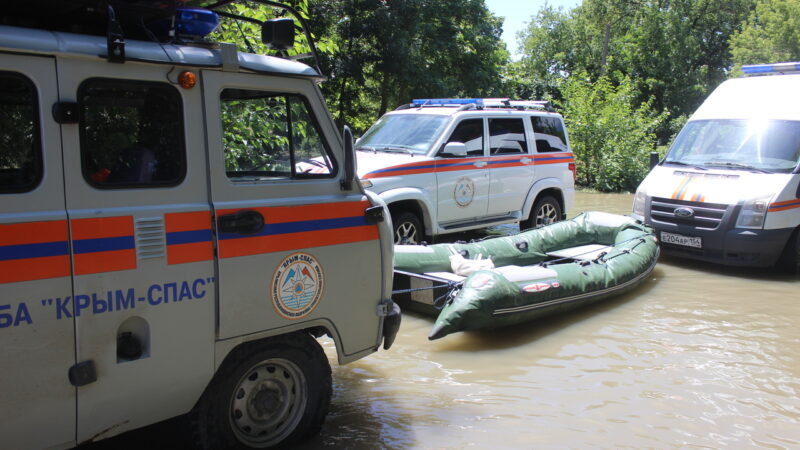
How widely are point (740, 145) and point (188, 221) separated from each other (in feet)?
29.4

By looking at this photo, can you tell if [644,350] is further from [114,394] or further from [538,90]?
[538,90]

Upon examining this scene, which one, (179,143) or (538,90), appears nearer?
(179,143)

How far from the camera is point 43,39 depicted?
3.02 metres

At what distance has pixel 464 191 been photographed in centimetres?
967

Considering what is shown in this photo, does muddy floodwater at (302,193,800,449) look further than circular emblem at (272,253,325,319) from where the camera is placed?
Yes

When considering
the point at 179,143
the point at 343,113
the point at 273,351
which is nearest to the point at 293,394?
the point at 273,351

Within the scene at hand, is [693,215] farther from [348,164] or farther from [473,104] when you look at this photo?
[348,164]

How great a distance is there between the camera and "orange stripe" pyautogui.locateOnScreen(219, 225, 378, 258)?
358cm

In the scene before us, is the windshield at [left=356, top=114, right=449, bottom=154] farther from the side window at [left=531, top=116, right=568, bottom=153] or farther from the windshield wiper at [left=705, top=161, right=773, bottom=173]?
the windshield wiper at [left=705, top=161, right=773, bottom=173]

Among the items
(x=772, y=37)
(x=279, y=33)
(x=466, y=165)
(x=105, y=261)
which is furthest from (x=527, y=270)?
(x=772, y=37)

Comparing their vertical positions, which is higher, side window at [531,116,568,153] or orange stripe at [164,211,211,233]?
side window at [531,116,568,153]

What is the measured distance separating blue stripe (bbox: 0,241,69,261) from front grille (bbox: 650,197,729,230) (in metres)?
8.57

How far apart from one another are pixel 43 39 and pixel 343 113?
18909 mm

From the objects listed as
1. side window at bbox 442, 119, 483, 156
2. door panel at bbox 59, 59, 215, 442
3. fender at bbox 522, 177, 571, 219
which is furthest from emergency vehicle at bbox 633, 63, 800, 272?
door panel at bbox 59, 59, 215, 442
